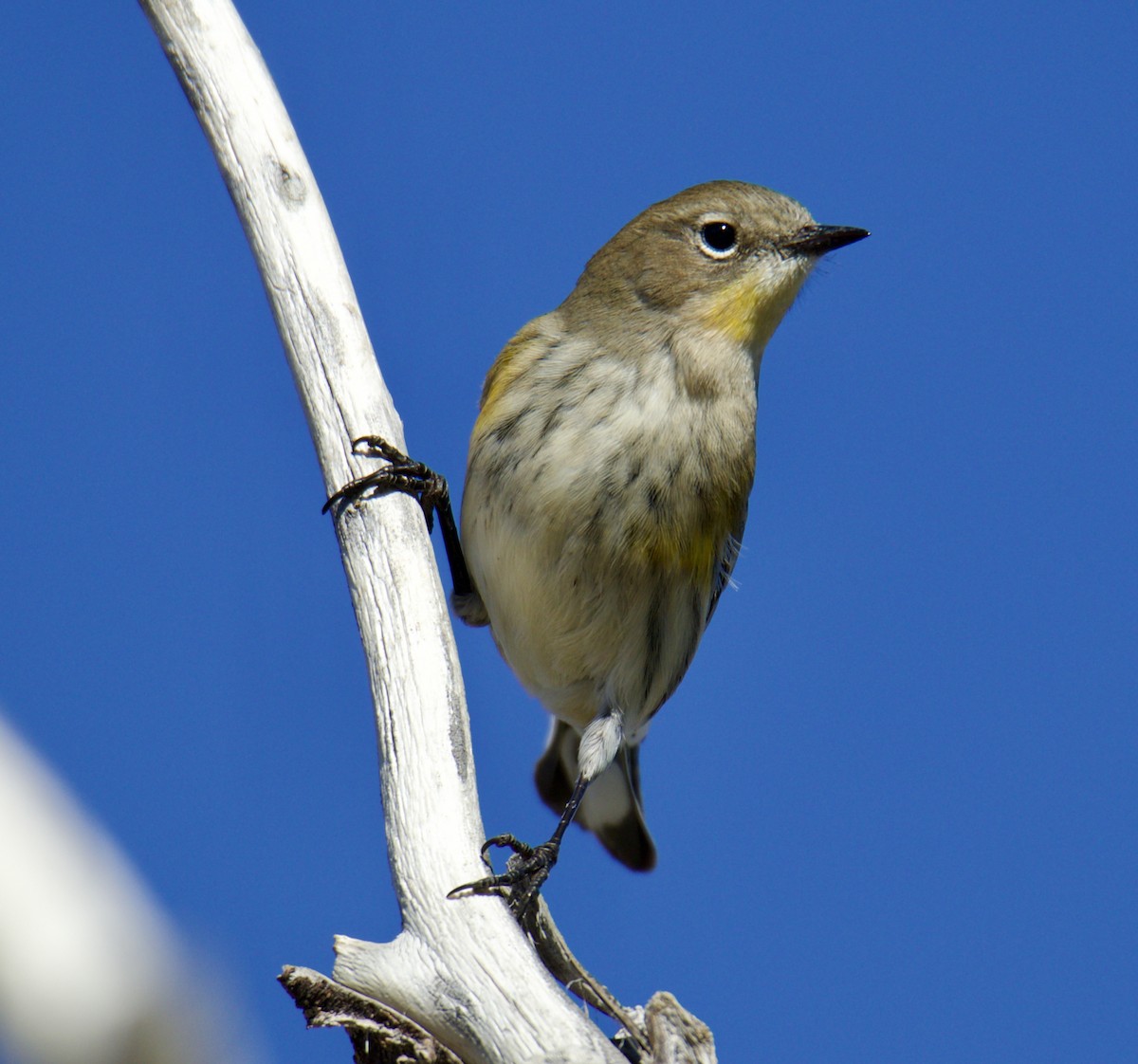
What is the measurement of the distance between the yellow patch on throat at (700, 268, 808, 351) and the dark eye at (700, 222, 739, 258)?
0.66 feet

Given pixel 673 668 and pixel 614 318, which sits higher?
pixel 614 318

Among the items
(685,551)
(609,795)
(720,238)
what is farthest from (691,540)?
(609,795)

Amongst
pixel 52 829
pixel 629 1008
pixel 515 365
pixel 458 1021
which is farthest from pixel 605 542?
pixel 52 829

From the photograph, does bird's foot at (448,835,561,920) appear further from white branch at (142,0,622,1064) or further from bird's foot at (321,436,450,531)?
bird's foot at (321,436,450,531)

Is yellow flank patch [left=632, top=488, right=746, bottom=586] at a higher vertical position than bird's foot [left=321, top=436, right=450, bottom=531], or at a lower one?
higher

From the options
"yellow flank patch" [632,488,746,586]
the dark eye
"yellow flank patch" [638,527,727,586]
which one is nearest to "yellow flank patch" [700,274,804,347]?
the dark eye

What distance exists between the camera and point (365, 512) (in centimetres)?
452

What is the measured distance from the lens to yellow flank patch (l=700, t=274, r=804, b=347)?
5586 millimetres

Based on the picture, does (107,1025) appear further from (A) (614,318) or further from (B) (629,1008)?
(A) (614,318)

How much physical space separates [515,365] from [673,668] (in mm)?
1593

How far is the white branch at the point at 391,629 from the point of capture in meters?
3.40

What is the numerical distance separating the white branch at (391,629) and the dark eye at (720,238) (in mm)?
1950

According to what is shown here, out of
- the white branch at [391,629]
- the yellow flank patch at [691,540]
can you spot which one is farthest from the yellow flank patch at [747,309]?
the white branch at [391,629]

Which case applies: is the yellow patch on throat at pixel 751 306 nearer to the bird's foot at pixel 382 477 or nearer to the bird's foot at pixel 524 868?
the bird's foot at pixel 382 477
